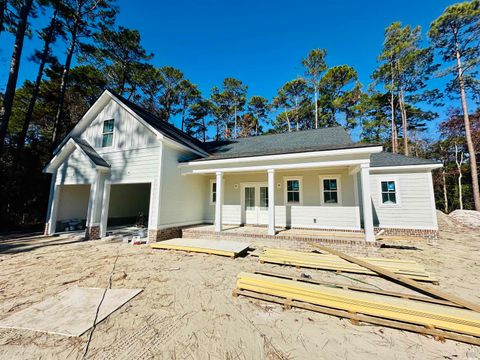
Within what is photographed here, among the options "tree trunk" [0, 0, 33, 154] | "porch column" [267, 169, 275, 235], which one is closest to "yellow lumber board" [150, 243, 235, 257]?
"porch column" [267, 169, 275, 235]

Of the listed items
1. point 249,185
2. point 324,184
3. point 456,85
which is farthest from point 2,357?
point 456,85

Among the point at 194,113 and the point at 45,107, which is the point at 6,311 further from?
the point at 194,113

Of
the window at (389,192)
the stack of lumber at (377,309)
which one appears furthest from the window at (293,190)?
the stack of lumber at (377,309)

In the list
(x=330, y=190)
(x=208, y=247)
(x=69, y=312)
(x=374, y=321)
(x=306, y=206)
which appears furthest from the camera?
(x=306, y=206)

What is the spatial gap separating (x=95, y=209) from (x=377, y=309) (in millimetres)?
10338

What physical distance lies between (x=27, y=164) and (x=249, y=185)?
13405mm

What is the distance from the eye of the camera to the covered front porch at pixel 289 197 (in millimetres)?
7965

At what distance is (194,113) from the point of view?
25.2 metres

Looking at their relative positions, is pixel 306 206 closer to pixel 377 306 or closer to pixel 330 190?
pixel 330 190

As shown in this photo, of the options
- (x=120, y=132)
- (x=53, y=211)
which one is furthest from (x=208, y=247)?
(x=53, y=211)

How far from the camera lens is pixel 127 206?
12.8m

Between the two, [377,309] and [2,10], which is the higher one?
[2,10]

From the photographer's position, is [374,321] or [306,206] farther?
[306,206]

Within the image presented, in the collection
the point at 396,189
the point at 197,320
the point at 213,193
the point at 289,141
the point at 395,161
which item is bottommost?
the point at 197,320
